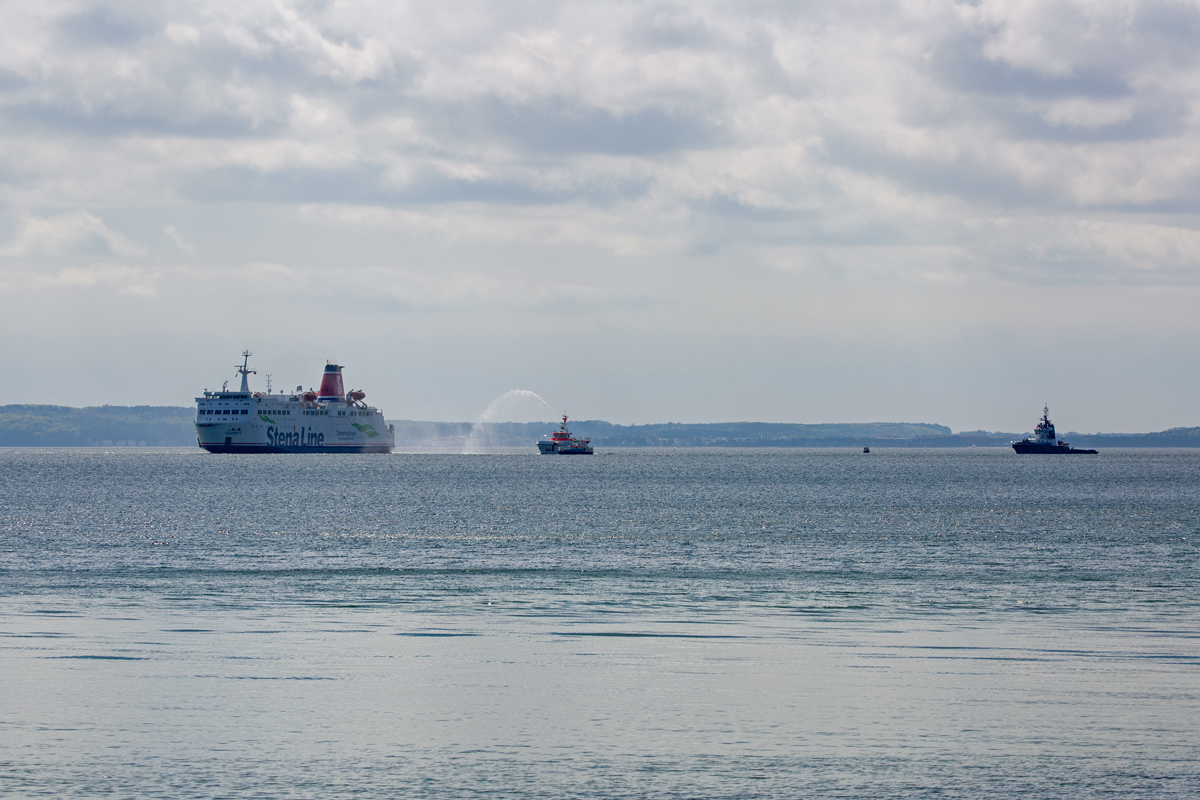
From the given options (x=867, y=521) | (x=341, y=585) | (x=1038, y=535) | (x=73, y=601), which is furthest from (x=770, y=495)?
(x=73, y=601)

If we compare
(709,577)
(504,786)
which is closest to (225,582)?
(709,577)

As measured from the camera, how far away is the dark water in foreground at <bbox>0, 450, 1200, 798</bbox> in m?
16.5

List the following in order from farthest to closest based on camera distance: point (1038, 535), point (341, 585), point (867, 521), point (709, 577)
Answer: point (867, 521)
point (1038, 535)
point (709, 577)
point (341, 585)

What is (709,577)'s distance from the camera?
42250 millimetres

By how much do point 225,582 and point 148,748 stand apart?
23.1 metres

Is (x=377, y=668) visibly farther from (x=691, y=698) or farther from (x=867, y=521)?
(x=867, y=521)

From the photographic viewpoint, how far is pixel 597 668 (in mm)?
23906

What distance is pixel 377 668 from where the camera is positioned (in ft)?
78.0

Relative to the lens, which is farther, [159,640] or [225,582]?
[225,582]

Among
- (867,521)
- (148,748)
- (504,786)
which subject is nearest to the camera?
(504,786)

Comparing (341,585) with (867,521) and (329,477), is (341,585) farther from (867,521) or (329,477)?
(329,477)

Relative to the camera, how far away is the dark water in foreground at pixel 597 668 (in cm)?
1655

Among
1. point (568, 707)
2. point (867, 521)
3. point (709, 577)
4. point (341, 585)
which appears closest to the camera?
point (568, 707)

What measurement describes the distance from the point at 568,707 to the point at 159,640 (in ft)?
36.6
